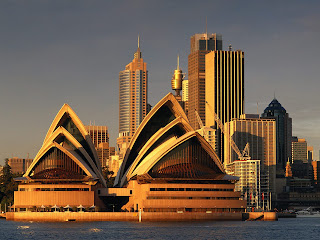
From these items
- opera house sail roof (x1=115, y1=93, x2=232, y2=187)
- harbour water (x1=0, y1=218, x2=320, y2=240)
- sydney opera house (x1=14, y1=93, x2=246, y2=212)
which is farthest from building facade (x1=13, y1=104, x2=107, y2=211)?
harbour water (x1=0, y1=218, x2=320, y2=240)

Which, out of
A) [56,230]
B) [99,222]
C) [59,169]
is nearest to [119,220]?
[99,222]

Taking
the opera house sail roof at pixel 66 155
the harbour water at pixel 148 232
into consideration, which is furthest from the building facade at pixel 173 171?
the harbour water at pixel 148 232

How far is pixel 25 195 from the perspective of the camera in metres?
180

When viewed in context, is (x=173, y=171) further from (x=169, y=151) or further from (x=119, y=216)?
(x=119, y=216)

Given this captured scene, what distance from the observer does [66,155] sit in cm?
18838

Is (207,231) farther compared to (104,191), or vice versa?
(104,191)

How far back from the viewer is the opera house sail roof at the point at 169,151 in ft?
600

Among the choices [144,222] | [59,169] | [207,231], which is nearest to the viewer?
[207,231]

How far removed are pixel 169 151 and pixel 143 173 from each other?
8.01 m

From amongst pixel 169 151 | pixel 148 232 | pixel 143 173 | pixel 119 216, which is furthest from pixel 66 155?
pixel 148 232

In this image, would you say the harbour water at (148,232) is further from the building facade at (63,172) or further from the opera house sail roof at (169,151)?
the opera house sail roof at (169,151)

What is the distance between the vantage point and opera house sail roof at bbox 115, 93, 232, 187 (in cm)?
18289

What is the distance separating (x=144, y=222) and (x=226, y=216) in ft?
60.8

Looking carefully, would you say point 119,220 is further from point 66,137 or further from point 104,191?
point 66,137
